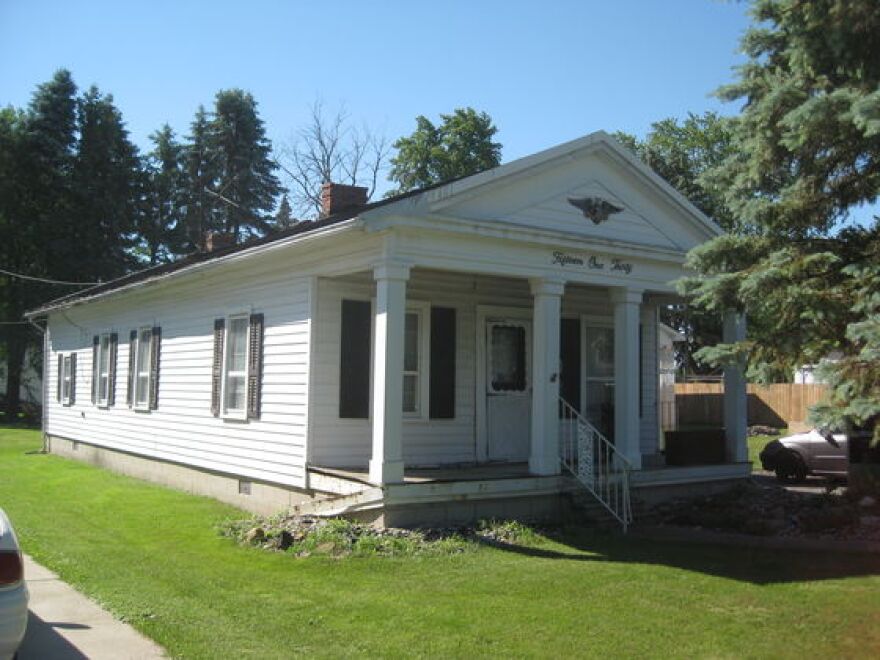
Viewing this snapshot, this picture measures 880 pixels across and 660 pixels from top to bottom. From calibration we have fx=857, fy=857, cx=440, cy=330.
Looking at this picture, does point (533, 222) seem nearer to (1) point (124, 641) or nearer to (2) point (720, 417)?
(1) point (124, 641)

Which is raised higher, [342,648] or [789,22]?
[789,22]

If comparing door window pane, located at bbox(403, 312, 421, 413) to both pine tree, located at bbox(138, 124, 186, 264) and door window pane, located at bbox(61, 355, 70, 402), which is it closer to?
door window pane, located at bbox(61, 355, 70, 402)

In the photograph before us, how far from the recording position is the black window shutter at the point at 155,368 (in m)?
16.3

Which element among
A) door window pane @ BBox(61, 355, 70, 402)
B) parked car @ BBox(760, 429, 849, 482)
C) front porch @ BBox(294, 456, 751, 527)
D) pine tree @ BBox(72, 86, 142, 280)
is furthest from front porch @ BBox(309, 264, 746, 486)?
pine tree @ BBox(72, 86, 142, 280)

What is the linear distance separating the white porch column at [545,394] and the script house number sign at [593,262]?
1.44ft

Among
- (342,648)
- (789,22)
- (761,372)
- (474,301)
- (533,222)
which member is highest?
(789,22)

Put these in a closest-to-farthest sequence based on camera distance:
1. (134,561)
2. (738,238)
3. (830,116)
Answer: (830,116) < (738,238) < (134,561)

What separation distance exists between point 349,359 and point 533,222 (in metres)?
3.18

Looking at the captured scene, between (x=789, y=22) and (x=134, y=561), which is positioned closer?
(x=789, y=22)

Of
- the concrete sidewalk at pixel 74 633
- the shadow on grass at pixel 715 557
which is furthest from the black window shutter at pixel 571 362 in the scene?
the concrete sidewalk at pixel 74 633

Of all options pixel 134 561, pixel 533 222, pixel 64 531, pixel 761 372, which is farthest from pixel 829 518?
pixel 64 531

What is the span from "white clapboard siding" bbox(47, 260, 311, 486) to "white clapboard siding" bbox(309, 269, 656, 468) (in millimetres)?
254

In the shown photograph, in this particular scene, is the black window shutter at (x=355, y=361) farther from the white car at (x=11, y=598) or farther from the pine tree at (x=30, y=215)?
the pine tree at (x=30, y=215)

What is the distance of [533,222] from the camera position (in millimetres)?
11891
